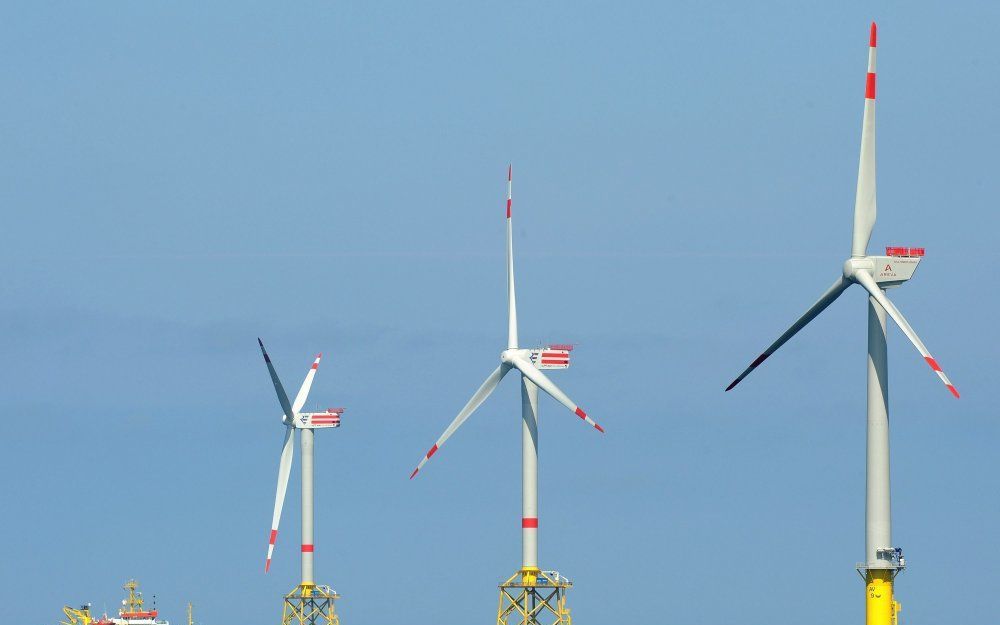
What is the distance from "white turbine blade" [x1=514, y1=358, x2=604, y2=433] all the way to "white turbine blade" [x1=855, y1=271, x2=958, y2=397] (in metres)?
27.9

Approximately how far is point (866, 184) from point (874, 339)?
9.33 meters

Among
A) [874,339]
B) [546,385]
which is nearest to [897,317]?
[874,339]

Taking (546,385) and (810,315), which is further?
(546,385)

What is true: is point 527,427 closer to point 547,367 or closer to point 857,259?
point 547,367

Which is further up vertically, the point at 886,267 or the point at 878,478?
the point at 886,267

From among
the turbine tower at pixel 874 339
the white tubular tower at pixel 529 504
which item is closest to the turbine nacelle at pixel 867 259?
the turbine tower at pixel 874 339

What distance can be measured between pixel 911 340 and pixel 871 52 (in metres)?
16.9

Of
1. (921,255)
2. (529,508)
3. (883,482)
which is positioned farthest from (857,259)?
(529,508)

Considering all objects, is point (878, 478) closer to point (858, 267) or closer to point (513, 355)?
point (858, 267)

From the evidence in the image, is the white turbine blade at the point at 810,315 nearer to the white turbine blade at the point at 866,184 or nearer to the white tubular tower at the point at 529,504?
the white turbine blade at the point at 866,184

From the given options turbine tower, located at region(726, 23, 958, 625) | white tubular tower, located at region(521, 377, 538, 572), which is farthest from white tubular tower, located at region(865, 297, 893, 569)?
white tubular tower, located at region(521, 377, 538, 572)

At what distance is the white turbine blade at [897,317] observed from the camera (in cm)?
11850

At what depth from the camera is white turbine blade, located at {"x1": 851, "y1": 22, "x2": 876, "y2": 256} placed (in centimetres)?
13425

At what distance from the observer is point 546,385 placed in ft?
545
